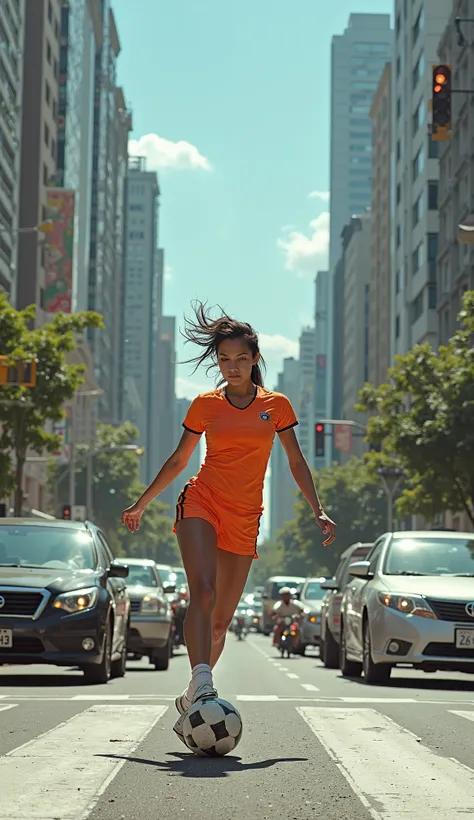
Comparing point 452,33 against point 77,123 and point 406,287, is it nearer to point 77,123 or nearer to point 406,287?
point 406,287

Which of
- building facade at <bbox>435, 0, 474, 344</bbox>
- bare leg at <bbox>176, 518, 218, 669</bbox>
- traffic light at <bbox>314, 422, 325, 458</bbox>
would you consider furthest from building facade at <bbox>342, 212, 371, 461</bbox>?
bare leg at <bbox>176, 518, 218, 669</bbox>

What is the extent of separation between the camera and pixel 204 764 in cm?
689

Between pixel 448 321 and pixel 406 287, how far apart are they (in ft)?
66.4

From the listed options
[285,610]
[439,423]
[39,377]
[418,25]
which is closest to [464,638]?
[285,610]

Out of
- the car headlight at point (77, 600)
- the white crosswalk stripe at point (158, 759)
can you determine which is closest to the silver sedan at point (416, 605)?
the car headlight at point (77, 600)

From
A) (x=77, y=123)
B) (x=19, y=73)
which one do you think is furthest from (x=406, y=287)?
(x=77, y=123)

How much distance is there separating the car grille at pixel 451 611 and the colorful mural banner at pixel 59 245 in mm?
71679

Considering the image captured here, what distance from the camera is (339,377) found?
6619 inches

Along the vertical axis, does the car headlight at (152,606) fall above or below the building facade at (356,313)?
below

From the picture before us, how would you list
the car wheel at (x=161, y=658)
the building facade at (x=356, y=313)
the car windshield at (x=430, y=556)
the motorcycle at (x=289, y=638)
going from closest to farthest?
the car windshield at (x=430, y=556), the car wheel at (x=161, y=658), the motorcycle at (x=289, y=638), the building facade at (x=356, y=313)

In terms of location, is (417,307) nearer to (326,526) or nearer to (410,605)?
(410,605)

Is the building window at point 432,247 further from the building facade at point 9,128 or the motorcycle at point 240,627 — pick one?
the motorcycle at point 240,627

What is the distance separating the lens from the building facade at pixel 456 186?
206 ft

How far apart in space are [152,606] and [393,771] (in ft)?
50.0
